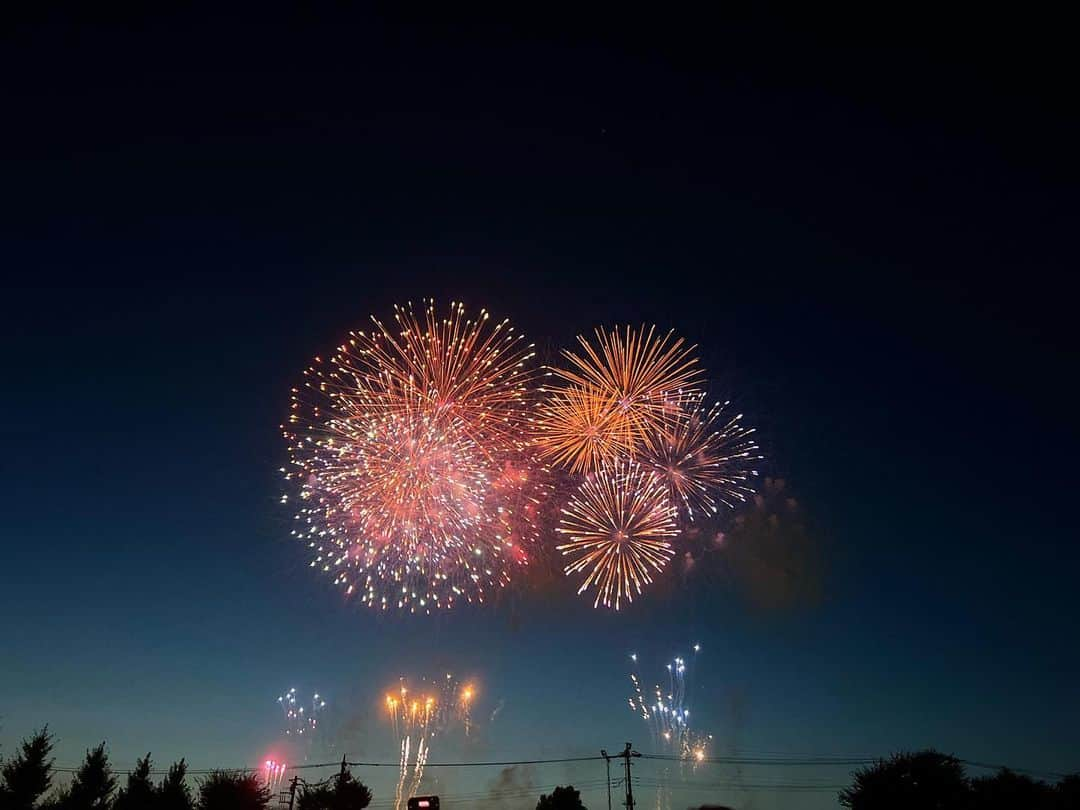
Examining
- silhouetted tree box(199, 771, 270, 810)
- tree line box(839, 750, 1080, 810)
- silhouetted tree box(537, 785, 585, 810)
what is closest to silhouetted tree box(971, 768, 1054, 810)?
tree line box(839, 750, 1080, 810)

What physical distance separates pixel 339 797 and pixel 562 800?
49.8 feet

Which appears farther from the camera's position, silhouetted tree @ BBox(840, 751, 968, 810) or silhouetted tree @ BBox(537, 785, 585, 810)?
silhouetted tree @ BBox(537, 785, 585, 810)

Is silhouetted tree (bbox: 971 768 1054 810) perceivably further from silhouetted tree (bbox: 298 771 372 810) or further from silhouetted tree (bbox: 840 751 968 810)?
silhouetted tree (bbox: 298 771 372 810)

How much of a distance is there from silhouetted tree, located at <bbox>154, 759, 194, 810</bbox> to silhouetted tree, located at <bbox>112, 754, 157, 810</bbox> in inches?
13.9

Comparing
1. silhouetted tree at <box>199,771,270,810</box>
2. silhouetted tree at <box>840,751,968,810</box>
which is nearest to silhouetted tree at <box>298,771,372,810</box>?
silhouetted tree at <box>199,771,270,810</box>

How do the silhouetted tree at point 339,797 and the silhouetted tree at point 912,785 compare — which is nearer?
the silhouetted tree at point 912,785

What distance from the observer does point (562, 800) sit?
51031 millimetres

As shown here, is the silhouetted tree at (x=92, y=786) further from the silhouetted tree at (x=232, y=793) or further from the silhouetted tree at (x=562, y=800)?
the silhouetted tree at (x=562, y=800)

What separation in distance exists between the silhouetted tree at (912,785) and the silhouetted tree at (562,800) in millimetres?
18873

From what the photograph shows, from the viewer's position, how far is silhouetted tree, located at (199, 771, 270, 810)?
148 feet

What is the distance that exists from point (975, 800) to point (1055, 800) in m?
3.48

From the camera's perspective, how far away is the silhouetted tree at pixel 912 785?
3659cm

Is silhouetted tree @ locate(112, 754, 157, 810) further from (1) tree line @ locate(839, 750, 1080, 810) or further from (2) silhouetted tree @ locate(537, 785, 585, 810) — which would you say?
(1) tree line @ locate(839, 750, 1080, 810)

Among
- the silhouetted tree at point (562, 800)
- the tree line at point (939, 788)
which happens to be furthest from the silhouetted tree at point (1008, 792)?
the silhouetted tree at point (562, 800)
